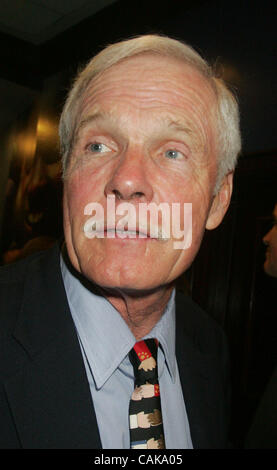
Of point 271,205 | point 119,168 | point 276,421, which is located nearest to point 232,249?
point 271,205

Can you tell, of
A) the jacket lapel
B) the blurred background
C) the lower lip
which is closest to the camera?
the jacket lapel

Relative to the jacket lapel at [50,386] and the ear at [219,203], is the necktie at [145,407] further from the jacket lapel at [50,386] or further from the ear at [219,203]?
the ear at [219,203]

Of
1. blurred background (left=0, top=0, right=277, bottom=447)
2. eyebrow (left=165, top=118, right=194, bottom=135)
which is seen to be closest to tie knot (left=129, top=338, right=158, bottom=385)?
eyebrow (left=165, top=118, right=194, bottom=135)

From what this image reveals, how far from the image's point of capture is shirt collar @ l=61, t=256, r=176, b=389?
2.60ft

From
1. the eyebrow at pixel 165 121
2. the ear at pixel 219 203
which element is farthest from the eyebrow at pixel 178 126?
the ear at pixel 219 203

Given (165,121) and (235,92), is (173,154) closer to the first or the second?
(165,121)

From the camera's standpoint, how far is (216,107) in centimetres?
97

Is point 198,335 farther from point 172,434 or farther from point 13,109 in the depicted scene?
point 13,109

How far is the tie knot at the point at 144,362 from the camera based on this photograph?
0.81m

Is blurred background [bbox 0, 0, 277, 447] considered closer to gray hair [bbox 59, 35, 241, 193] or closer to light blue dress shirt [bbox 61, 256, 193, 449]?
gray hair [bbox 59, 35, 241, 193]

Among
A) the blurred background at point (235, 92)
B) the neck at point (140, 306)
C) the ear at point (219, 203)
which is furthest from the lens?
the blurred background at point (235, 92)

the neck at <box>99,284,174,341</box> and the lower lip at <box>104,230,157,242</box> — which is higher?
the lower lip at <box>104,230,157,242</box>

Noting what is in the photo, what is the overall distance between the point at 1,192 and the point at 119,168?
3.70 m

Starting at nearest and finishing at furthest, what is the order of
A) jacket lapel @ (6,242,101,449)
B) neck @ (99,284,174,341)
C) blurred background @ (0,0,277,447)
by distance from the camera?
jacket lapel @ (6,242,101,449) < neck @ (99,284,174,341) < blurred background @ (0,0,277,447)
